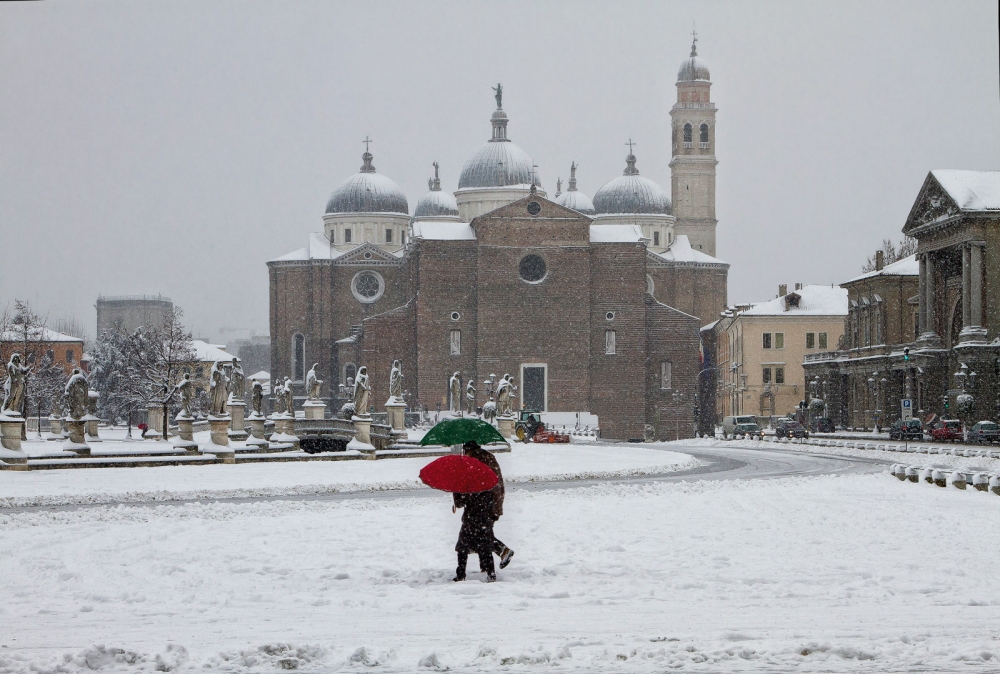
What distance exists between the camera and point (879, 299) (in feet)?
245

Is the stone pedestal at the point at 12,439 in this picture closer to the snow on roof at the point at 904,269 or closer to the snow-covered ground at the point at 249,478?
the snow-covered ground at the point at 249,478

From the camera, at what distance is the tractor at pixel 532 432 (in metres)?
57.7

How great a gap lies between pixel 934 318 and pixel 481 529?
193ft

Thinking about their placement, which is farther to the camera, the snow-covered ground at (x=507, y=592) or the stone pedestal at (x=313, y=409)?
the stone pedestal at (x=313, y=409)

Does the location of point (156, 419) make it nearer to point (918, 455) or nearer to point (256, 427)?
point (256, 427)

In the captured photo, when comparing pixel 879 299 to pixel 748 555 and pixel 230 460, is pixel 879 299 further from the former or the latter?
pixel 748 555

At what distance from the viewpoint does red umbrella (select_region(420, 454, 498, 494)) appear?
43.1 feet

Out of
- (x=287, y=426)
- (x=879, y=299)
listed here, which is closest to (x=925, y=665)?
(x=287, y=426)

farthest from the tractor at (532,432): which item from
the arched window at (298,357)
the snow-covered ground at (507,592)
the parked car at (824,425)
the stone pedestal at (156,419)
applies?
the snow-covered ground at (507,592)

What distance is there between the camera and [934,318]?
68125 mm

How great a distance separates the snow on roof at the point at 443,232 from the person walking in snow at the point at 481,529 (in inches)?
2778

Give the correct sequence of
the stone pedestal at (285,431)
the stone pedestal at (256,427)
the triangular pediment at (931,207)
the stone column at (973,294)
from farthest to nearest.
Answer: the triangular pediment at (931,207) < the stone column at (973,294) < the stone pedestal at (256,427) < the stone pedestal at (285,431)

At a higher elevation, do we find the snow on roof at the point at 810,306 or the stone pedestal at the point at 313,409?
the snow on roof at the point at 810,306

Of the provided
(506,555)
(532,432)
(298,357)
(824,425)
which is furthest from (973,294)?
(506,555)
